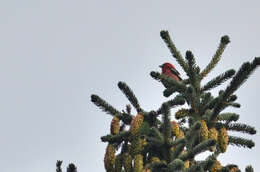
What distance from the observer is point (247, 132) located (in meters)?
5.84

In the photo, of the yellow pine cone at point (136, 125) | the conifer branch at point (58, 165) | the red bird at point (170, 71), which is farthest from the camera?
the red bird at point (170, 71)

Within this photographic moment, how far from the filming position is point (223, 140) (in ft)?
17.8

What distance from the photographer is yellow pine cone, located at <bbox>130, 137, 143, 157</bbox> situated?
16.6 ft

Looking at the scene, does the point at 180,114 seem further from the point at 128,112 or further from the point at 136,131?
the point at 136,131

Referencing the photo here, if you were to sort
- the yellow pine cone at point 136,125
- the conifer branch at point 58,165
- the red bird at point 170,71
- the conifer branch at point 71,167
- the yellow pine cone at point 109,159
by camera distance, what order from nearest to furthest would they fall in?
the conifer branch at point 71,167
the conifer branch at point 58,165
the yellow pine cone at point 109,159
the yellow pine cone at point 136,125
the red bird at point 170,71

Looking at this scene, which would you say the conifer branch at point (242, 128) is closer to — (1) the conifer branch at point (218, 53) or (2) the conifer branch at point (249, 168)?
(1) the conifer branch at point (218, 53)

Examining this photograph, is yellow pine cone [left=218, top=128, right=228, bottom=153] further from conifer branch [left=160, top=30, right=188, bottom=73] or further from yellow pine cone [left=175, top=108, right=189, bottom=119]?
conifer branch [left=160, top=30, right=188, bottom=73]

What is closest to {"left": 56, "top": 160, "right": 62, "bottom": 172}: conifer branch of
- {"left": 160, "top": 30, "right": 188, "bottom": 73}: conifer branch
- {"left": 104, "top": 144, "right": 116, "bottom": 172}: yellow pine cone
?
{"left": 104, "top": 144, "right": 116, "bottom": 172}: yellow pine cone

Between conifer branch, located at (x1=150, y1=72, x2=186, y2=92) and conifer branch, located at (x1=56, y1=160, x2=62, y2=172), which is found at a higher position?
conifer branch, located at (x1=150, y1=72, x2=186, y2=92)

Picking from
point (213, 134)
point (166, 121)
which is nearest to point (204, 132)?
point (213, 134)

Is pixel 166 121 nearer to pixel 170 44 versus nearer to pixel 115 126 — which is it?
pixel 115 126

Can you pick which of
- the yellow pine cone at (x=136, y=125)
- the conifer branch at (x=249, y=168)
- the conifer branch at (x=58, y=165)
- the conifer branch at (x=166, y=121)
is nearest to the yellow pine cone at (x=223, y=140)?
the conifer branch at (x=166, y=121)

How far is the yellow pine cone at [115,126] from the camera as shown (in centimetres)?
537

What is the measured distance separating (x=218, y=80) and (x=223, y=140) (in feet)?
3.28
